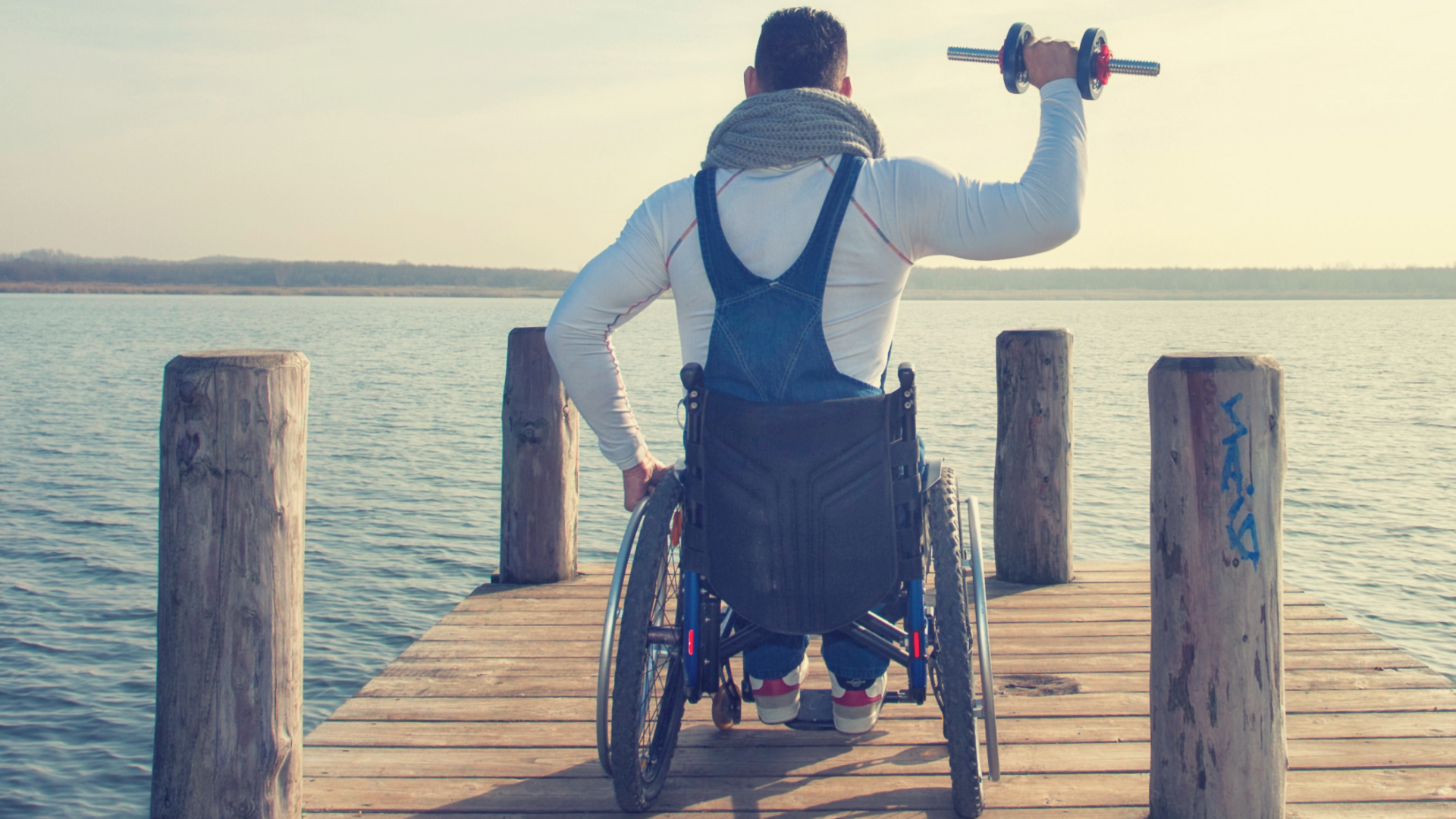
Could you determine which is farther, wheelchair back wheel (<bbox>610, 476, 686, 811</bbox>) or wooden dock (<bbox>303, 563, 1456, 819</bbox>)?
wooden dock (<bbox>303, 563, 1456, 819</bbox>)

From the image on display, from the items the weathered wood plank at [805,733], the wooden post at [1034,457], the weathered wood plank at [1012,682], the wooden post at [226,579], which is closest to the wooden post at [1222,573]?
Answer: the weathered wood plank at [805,733]

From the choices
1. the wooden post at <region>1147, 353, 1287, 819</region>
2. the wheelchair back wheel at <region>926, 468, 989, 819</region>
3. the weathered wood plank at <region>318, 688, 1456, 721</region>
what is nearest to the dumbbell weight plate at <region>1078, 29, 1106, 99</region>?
the wooden post at <region>1147, 353, 1287, 819</region>

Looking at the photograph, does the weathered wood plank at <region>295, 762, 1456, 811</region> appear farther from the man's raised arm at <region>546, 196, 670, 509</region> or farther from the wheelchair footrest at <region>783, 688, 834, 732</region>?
the man's raised arm at <region>546, 196, 670, 509</region>

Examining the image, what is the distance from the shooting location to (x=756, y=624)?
2.46 metres

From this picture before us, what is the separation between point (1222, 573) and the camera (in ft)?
7.35

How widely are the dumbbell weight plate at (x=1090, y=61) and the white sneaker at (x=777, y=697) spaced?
144 cm

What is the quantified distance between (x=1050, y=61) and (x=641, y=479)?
125cm

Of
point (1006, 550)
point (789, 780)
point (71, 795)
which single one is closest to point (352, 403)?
point (71, 795)

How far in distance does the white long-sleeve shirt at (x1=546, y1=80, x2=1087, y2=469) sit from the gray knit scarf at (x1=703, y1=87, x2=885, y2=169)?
1.3 inches

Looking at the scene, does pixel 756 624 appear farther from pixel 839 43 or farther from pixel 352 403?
pixel 352 403

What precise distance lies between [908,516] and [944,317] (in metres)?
80.4

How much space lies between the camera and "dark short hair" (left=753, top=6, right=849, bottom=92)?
2.33 metres

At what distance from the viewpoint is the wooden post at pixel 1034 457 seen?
4.66 metres

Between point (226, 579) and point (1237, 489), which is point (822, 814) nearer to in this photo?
point (1237, 489)
